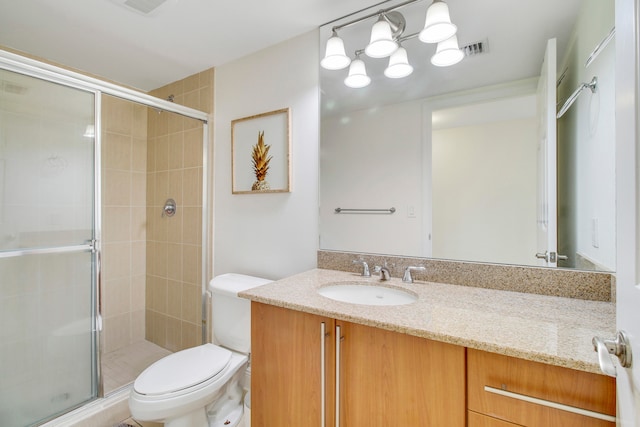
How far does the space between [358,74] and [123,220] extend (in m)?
2.19

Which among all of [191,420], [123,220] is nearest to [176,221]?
[123,220]

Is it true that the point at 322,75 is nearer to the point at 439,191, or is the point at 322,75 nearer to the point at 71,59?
the point at 439,191

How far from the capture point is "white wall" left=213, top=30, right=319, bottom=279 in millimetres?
1670

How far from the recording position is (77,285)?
66.4 inches

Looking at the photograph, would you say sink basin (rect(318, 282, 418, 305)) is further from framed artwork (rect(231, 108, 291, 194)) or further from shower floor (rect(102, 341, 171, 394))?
shower floor (rect(102, 341, 171, 394))

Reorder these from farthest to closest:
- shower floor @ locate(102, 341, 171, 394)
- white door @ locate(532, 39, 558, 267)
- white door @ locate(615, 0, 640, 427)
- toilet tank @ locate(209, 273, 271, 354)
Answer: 1. shower floor @ locate(102, 341, 171, 394)
2. toilet tank @ locate(209, 273, 271, 354)
3. white door @ locate(532, 39, 558, 267)
4. white door @ locate(615, 0, 640, 427)

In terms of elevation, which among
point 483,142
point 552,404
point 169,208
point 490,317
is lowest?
point 552,404

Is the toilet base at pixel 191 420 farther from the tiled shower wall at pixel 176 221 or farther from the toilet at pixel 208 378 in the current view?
the tiled shower wall at pixel 176 221

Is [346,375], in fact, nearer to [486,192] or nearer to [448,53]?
[486,192]

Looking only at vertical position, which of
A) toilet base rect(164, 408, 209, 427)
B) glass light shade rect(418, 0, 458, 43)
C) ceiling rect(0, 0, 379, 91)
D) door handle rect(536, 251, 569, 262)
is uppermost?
ceiling rect(0, 0, 379, 91)

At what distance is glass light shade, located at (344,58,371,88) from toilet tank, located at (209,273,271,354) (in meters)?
1.21

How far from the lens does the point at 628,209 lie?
52 centimetres

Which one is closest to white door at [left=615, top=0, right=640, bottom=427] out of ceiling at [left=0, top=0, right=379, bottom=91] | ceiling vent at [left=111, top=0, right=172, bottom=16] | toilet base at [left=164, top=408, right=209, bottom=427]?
ceiling at [left=0, top=0, right=379, bottom=91]

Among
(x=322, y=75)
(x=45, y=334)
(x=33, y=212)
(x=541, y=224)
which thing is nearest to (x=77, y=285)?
(x=45, y=334)
